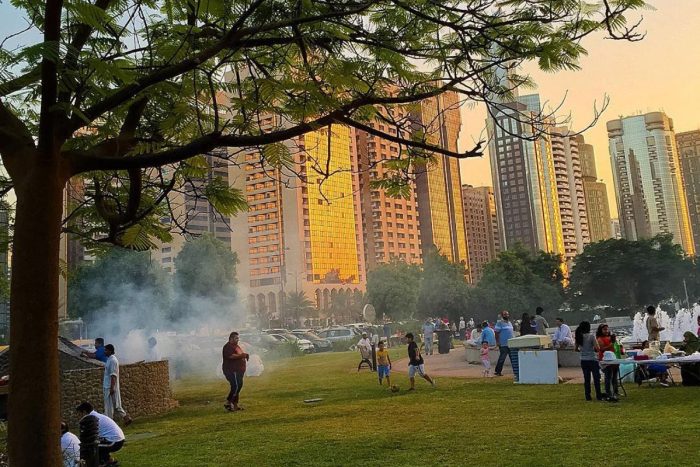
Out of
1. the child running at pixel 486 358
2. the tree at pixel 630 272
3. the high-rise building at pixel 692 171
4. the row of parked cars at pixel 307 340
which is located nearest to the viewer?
the child running at pixel 486 358

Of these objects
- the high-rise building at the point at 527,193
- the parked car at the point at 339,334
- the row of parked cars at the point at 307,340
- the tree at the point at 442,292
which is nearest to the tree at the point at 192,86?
the row of parked cars at the point at 307,340

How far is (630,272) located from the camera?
2454 inches

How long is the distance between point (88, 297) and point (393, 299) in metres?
31.7

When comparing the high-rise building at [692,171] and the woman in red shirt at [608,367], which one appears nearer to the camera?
the woman in red shirt at [608,367]

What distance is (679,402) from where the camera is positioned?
10719 millimetres

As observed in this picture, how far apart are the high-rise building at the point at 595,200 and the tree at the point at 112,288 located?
6090 inches

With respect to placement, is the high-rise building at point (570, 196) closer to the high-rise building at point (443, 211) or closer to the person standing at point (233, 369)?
the high-rise building at point (443, 211)

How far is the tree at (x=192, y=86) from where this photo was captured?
4320 millimetres

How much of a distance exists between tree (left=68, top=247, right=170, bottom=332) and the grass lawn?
36925 mm

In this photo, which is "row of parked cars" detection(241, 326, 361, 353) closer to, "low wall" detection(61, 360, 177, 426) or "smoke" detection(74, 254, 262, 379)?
"smoke" detection(74, 254, 262, 379)

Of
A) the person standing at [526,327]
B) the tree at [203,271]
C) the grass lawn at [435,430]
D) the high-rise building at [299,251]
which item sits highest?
the high-rise building at [299,251]

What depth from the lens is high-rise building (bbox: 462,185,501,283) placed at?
16638cm

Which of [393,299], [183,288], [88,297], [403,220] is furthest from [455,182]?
[88,297]

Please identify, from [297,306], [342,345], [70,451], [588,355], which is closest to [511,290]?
[342,345]
